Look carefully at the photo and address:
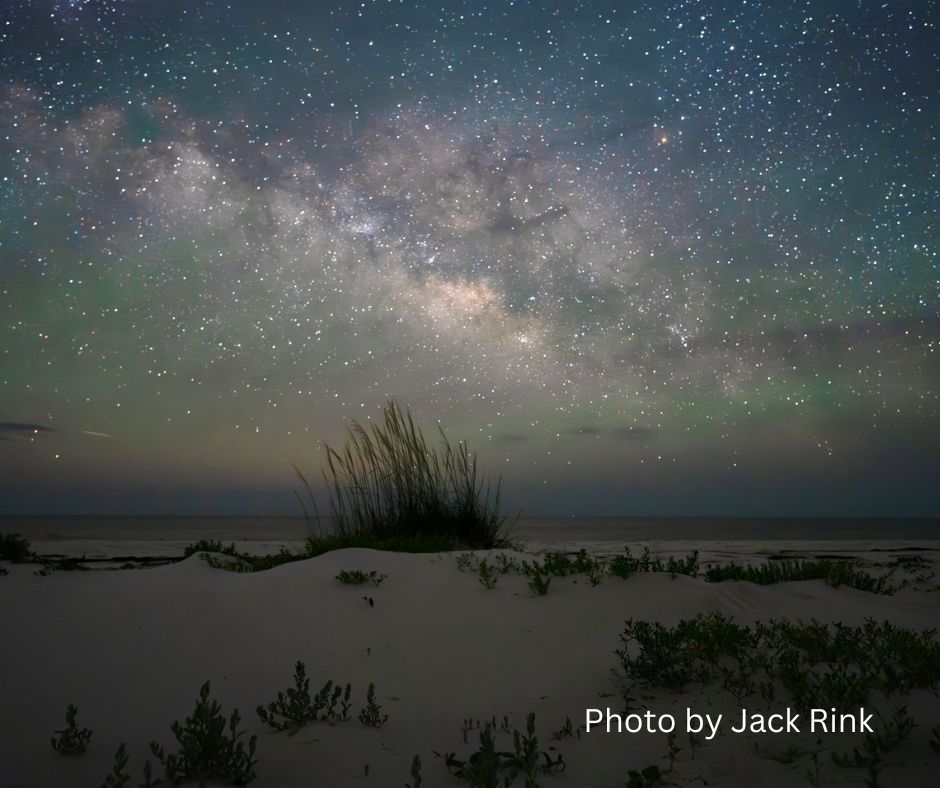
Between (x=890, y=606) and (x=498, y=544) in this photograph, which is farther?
(x=498, y=544)

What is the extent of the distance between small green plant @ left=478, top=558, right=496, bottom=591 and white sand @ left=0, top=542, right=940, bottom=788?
2.2 inches

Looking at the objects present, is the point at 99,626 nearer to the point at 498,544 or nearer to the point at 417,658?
the point at 417,658

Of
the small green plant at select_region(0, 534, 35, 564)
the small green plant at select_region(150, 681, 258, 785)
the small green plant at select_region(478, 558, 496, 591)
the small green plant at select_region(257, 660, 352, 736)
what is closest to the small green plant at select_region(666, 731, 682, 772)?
the small green plant at select_region(257, 660, 352, 736)

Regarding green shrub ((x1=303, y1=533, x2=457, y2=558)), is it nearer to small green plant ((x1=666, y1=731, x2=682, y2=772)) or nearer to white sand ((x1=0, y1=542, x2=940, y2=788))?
white sand ((x1=0, y1=542, x2=940, y2=788))

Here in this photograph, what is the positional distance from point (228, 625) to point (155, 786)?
1785 millimetres

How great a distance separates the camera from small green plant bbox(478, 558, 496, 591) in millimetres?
4255

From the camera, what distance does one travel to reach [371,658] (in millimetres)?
3115

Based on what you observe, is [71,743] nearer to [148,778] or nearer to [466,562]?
[148,778]

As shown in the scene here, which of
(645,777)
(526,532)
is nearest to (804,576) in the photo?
(645,777)

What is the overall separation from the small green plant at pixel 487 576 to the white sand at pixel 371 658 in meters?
0.06

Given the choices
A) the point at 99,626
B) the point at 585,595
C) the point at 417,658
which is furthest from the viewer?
the point at 585,595

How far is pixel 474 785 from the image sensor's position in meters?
1.68

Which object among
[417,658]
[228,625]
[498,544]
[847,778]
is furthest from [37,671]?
[498,544]

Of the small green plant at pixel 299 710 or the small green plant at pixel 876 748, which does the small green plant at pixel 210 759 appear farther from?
the small green plant at pixel 876 748
